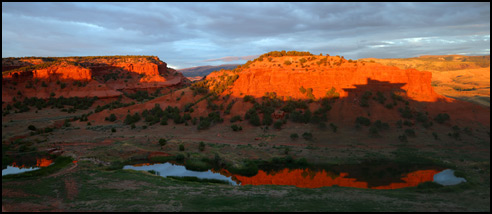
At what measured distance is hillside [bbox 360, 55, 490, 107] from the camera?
195 ft

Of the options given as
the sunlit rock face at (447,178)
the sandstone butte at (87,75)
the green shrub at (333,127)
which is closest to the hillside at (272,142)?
the green shrub at (333,127)

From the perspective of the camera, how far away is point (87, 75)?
56.2 metres

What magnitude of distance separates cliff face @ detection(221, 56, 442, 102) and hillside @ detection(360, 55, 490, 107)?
79.6 ft

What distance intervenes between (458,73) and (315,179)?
104126 millimetres

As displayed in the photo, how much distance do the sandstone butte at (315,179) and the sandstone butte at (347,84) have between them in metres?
11.8

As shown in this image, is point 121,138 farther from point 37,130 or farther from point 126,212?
point 126,212

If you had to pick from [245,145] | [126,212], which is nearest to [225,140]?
[245,145]

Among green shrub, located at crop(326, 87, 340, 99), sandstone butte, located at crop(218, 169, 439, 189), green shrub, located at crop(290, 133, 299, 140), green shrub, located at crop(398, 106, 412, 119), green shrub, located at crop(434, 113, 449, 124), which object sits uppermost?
green shrub, located at crop(326, 87, 340, 99)

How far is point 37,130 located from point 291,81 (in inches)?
1140

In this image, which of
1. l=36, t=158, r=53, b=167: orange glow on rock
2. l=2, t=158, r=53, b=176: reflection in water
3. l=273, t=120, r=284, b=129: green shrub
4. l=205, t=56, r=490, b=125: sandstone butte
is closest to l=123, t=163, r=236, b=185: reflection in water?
l=36, t=158, r=53, b=167: orange glow on rock

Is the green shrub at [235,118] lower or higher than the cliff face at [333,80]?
lower

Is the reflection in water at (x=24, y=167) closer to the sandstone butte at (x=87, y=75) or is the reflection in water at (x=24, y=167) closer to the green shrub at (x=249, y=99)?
the green shrub at (x=249, y=99)

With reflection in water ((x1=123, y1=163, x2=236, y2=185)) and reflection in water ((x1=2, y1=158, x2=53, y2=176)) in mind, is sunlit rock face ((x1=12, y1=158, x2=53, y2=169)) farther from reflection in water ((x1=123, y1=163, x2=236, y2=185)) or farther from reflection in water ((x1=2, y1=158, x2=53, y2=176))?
reflection in water ((x1=123, y1=163, x2=236, y2=185))

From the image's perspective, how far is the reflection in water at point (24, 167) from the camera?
18141 mm
